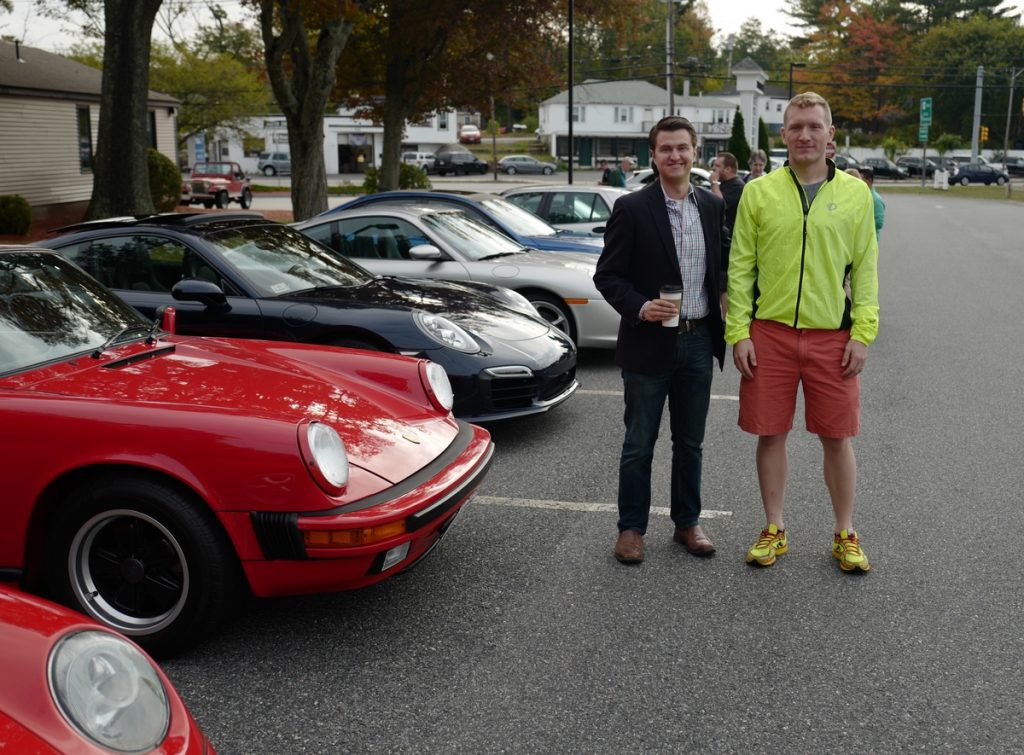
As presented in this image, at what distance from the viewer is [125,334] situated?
4.29 metres

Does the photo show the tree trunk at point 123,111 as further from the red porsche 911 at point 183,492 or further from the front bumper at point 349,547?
the front bumper at point 349,547

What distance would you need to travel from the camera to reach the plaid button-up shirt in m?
4.28

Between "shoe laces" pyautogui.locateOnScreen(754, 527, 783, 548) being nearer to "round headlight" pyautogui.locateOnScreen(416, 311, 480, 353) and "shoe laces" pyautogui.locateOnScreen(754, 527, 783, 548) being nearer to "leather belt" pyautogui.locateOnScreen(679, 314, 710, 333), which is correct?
"leather belt" pyautogui.locateOnScreen(679, 314, 710, 333)

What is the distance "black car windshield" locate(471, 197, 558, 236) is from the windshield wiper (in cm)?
669

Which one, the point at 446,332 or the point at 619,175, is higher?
the point at 619,175

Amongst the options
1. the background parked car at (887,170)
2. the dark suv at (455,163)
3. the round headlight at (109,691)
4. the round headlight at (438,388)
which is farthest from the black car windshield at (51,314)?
the background parked car at (887,170)

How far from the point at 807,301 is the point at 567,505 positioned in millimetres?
1750

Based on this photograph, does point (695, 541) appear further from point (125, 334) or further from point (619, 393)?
point (619, 393)

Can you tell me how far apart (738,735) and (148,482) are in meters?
2.11

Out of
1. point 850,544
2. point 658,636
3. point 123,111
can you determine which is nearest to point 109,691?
point 658,636

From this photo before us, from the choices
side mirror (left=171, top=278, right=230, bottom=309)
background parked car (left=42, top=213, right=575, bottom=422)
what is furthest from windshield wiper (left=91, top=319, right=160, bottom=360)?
background parked car (left=42, top=213, right=575, bottom=422)

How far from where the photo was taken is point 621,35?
87.5 ft

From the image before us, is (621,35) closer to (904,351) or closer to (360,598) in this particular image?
(904,351)

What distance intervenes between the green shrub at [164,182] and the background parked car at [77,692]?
27.4 m
